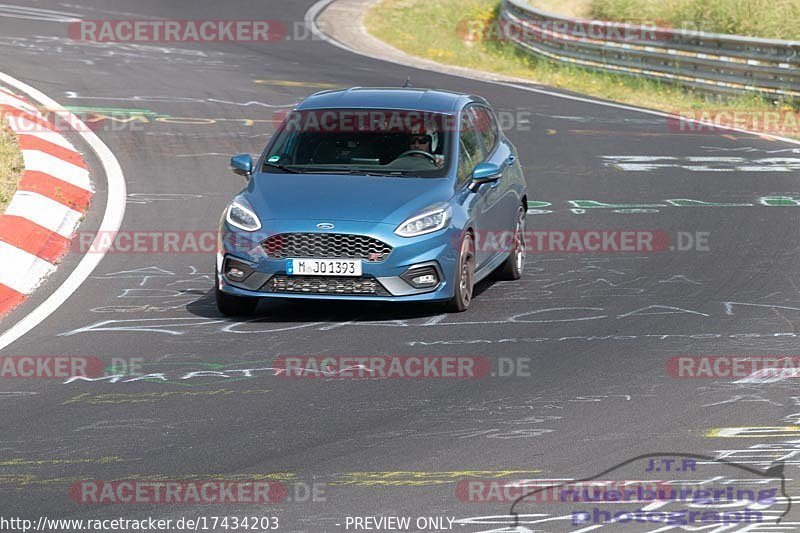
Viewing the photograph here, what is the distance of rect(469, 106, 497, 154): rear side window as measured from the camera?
12664 mm

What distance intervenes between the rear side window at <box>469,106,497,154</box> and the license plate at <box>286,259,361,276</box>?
2408 millimetres

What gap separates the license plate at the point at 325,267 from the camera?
10680 millimetres

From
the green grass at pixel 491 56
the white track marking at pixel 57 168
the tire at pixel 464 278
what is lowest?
the green grass at pixel 491 56

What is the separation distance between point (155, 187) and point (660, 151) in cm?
725

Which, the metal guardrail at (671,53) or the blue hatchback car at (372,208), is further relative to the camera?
the metal guardrail at (671,53)

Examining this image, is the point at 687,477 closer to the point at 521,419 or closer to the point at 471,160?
the point at 521,419

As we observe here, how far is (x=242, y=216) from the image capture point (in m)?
11.1

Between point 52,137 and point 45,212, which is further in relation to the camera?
point 52,137

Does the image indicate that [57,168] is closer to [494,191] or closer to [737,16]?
[494,191]

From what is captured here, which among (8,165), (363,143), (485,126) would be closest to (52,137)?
(8,165)

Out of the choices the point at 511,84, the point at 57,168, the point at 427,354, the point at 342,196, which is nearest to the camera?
the point at 427,354

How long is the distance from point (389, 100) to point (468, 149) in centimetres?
80

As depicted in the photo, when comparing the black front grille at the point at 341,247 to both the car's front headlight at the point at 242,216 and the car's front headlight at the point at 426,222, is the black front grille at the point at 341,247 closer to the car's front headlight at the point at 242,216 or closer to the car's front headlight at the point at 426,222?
the car's front headlight at the point at 426,222

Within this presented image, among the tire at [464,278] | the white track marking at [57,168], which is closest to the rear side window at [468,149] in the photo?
the tire at [464,278]
